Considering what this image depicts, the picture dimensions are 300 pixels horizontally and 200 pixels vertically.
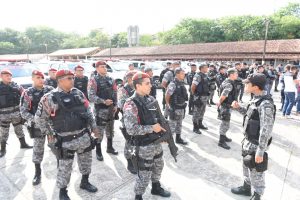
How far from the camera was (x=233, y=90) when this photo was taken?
541 cm

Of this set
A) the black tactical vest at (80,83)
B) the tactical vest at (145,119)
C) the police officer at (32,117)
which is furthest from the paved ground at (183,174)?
the black tactical vest at (80,83)

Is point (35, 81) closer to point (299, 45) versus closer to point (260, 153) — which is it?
point (260, 153)

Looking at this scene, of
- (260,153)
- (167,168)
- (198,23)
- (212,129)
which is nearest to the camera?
(260,153)

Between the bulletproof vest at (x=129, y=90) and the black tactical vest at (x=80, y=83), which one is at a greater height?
the bulletproof vest at (x=129, y=90)

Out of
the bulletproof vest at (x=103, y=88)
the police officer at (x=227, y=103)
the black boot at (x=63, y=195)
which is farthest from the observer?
the police officer at (x=227, y=103)

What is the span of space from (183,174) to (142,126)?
1716 millimetres

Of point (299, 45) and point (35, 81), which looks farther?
point (299, 45)

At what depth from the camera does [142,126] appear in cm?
302

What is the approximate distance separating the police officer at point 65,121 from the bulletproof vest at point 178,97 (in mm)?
2453

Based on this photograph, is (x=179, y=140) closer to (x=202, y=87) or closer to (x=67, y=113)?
(x=202, y=87)

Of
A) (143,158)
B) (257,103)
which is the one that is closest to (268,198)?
(257,103)

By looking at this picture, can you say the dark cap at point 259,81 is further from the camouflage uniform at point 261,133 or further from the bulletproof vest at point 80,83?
the bulletproof vest at point 80,83

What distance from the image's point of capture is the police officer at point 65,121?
127 inches

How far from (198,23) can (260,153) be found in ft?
169
